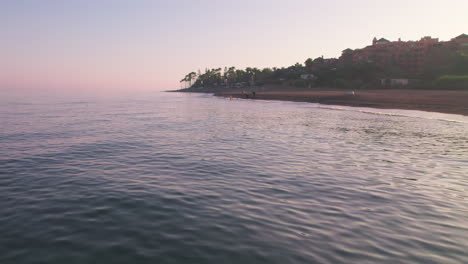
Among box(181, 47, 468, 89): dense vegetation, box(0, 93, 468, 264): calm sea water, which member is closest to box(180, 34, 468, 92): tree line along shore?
box(181, 47, 468, 89): dense vegetation

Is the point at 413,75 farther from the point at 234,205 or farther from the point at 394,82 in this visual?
the point at 234,205

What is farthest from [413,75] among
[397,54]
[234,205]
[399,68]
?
[234,205]

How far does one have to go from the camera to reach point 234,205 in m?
9.25

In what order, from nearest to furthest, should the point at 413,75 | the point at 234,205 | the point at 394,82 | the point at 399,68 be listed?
1. the point at 234,205
2. the point at 394,82
3. the point at 413,75
4. the point at 399,68

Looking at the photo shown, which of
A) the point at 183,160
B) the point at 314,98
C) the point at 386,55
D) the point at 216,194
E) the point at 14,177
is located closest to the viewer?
the point at 216,194

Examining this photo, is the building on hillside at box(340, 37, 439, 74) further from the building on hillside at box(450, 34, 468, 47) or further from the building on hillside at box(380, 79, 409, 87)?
the building on hillside at box(380, 79, 409, 87)

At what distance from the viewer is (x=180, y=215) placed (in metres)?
8.43

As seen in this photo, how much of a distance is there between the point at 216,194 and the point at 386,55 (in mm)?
146949

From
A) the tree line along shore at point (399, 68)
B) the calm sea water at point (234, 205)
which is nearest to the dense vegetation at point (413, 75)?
the tree line along shore at point (399, 68)

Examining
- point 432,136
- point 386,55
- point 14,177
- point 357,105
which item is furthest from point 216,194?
point 386,55

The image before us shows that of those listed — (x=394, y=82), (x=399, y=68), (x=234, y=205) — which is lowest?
(x=234, y=205)

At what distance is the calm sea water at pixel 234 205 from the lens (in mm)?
6480

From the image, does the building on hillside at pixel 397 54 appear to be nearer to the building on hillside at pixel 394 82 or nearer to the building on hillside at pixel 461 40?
the building on hillside at pixel 461 40

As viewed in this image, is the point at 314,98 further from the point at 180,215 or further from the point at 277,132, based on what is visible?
the point at 180,215
